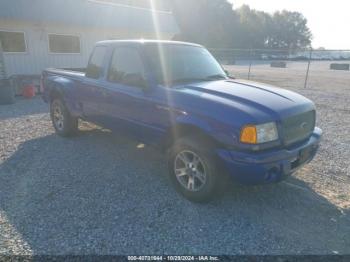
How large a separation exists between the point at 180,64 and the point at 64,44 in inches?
430

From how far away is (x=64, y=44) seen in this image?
1352cm

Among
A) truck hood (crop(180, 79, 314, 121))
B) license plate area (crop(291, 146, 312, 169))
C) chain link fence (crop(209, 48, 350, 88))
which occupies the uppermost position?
truck hood (crop(180, 79, 314, 121))

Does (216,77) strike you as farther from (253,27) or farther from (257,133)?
(253,27)

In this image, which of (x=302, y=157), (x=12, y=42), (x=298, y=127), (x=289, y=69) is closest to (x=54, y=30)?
(x=12, y=42)

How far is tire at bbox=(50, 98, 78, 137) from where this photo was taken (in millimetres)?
6020

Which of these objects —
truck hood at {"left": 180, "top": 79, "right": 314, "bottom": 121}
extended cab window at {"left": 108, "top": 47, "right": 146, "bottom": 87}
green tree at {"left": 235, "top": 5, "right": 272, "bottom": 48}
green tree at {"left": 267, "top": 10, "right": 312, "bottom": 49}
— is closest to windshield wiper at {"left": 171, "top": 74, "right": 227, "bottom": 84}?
truck hood at {"left": 180, "top": 79, "right": 314, "bottom": 121}

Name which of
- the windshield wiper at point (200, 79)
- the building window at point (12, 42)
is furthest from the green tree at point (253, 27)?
the windshield wiper at point (200, 79)

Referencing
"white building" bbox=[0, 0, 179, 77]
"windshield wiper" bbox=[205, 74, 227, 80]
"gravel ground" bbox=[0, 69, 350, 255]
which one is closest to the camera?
"gravel ground" bbox=[0, 69, 350, 255]

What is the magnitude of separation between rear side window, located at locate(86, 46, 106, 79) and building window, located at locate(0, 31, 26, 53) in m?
8.49

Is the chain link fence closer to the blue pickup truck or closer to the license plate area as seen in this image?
the blue pickup truck

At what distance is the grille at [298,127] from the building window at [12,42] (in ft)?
39.3

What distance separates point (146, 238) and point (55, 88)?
4.25 metres

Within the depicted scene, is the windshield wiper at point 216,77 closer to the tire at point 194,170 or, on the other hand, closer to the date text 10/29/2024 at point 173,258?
the tire at point 194,170

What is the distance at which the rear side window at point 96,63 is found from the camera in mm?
5052
